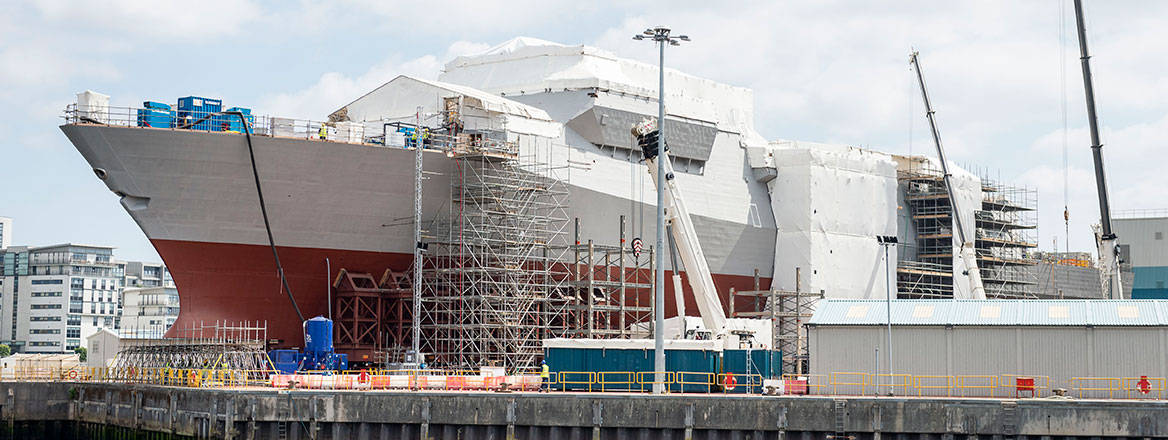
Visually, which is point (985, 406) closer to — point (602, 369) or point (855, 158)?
point (602, 369)

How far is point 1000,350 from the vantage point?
37812 mm

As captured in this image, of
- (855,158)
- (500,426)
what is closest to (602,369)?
(500,426)

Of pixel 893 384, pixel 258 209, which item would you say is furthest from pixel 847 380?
pixel 258 209

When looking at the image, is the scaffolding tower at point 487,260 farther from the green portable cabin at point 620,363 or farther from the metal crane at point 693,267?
the green portable cabin at point 620,363

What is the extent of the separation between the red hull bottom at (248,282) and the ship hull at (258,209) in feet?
0.12

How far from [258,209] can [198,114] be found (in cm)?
402

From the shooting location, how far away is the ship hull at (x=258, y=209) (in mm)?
47500

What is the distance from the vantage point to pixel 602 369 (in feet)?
132

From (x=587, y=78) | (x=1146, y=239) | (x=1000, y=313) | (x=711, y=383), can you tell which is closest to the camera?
(x=1000, y=313)

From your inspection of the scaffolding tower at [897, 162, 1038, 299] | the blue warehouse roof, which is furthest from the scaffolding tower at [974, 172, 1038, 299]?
the blue warehouse roof

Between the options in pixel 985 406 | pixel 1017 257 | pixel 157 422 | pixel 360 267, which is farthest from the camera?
pixel 1017 257

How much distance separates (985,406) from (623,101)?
28.2m

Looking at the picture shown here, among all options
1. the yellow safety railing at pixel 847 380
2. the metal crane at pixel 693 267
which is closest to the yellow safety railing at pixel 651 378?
the yellow safety railing at pixel 847 380

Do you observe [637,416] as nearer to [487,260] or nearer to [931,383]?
[931,383]
